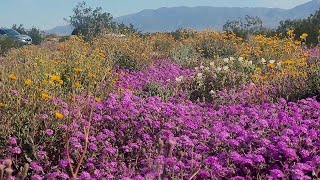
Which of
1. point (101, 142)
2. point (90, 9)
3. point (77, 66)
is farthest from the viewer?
point (90, 9)

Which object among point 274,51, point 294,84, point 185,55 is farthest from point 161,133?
point 185,55

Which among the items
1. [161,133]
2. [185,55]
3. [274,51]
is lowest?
[185,55]

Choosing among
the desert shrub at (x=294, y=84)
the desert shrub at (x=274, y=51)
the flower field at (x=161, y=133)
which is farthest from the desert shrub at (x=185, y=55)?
the flower field at (x=161, y=133)

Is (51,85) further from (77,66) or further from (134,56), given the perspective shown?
(134,56)

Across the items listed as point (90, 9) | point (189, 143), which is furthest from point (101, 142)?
point (90, 9)

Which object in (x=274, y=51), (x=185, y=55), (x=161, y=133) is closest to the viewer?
(x=161, y=133)

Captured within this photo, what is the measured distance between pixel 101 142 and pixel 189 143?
2.87 ft

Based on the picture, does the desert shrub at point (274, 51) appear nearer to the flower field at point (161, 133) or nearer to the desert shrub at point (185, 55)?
the desert shrub at point (185, 55)

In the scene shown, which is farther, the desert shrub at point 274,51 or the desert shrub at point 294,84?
the desert shrub at point 274,51

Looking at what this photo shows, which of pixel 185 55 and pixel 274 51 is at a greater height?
pixel 274 51

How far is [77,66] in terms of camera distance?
7535 millimetres

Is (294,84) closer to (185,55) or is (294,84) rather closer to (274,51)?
(274,51)

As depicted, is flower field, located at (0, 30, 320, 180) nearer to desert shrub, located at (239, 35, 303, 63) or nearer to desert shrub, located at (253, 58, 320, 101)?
desert shrub, located at (253, 58, 320, 101)

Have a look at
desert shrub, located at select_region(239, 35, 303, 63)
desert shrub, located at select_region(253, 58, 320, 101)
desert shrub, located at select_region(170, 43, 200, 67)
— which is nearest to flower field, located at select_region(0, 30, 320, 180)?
desert shrub, located at select_region(253, 58, 320, 101)
